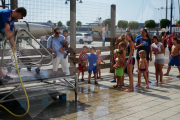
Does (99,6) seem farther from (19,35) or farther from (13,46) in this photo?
(13,46)

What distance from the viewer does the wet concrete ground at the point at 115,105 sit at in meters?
6.02

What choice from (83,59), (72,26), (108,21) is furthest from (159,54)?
(108,21)

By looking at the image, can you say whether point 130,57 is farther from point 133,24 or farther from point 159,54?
point 133,24

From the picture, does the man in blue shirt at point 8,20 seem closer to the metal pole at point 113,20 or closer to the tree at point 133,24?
the metal pole at point 113,20

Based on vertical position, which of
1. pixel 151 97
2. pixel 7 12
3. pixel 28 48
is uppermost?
pixel 7 12

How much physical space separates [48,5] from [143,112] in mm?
4960

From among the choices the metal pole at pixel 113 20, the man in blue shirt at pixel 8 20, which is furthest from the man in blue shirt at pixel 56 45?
the metal pole at pixel 113 20

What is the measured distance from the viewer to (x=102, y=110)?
654cm

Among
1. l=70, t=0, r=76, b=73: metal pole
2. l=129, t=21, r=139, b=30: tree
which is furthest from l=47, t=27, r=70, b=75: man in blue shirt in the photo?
l=129, t=21, r=139, b=30: tree

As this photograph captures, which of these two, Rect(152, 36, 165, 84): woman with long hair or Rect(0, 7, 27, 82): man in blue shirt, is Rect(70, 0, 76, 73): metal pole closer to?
Rect(152, 36, 165, 84): woman with long hair

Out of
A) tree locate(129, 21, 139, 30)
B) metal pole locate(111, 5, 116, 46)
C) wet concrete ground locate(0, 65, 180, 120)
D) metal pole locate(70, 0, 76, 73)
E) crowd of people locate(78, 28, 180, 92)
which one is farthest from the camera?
tree locate(129, 21, 139, 30)

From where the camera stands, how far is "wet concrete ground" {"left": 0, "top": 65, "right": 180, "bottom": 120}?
6.02 m

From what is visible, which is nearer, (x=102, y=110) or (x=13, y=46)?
(x=13, y=46)

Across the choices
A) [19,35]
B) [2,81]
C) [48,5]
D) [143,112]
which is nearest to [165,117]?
[143,112]
